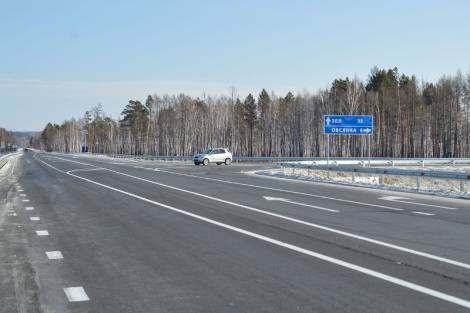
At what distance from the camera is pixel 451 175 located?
23.9 m

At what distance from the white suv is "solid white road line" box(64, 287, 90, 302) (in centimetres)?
5236

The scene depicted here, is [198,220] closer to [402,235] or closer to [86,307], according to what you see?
[402,235]

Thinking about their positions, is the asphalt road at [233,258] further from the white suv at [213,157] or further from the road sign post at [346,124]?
the white suv at [213,157]

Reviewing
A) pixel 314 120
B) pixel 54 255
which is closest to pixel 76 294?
pixel 54 255

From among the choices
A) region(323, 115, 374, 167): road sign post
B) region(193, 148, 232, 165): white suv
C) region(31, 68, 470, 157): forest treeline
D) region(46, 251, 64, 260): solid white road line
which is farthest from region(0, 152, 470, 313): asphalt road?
region(31, 68, 470, 157): forest treeline

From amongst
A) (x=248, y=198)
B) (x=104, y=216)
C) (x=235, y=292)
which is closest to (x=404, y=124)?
(x=248, y=198)

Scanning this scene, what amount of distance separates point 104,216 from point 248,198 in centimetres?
672

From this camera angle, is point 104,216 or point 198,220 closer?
point 198,220

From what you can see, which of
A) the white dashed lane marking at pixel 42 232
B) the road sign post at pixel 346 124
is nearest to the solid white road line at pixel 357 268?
the white dashed lane marking at pixel 42 232

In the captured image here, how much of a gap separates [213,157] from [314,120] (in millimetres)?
52512

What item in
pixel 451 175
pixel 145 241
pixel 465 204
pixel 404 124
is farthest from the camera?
pixel 404 124

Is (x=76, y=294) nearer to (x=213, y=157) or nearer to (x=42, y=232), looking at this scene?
(x=42, y=232)

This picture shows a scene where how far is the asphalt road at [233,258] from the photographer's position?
21.8ft

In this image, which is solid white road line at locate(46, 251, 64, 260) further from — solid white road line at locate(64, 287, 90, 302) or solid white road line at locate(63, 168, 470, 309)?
solid white road line at locate(63, 168, 470, 309)
